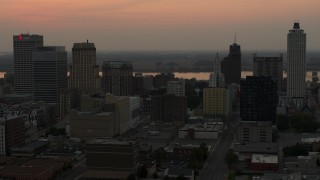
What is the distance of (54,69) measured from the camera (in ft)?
111

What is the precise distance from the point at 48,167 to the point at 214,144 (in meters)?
8.06

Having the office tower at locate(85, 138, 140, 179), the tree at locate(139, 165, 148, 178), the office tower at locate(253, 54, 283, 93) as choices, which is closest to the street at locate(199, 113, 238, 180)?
the tree at locate(139, 165, 148, 178)

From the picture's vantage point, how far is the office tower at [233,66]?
44344mm

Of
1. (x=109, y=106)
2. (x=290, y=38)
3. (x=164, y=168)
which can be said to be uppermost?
(x=290, y=38)

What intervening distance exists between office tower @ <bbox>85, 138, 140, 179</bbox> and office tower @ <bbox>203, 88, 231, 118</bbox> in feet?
43.8

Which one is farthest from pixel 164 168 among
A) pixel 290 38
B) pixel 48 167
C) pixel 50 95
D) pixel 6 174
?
pixel 290 38

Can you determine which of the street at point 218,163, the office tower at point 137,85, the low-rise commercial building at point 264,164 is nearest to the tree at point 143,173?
the street at point 218,163

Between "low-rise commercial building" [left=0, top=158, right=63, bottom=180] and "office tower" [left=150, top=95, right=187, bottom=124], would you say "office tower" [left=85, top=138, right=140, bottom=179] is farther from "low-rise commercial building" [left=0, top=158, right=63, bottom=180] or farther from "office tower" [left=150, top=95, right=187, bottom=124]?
"office tower" [left=150, top=95, right=187, bottom=124]

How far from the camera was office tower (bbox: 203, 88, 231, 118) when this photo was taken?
30.0 metres

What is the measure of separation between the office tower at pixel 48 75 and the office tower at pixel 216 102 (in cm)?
876

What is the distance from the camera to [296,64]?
35938mm

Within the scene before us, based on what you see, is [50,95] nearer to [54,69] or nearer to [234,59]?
[54,69]

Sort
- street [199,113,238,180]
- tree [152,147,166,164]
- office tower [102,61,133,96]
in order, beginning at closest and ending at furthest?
street [199,113,238,180] → tree [152,147,166,164] → office tower [102,61,133,96]

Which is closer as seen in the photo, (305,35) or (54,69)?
(54,69)
